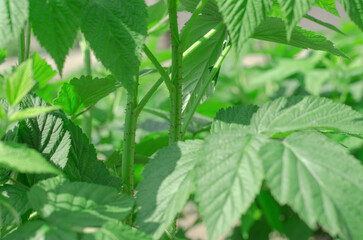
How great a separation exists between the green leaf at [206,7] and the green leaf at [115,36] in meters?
0.16

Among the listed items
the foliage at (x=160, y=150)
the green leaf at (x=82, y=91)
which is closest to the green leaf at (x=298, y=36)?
the foliage at (x=160, y=150)

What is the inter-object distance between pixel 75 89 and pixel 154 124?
453 millimetres

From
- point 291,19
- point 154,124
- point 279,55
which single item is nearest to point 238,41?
point 291,19

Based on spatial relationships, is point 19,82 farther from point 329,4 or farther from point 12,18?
point 329,4

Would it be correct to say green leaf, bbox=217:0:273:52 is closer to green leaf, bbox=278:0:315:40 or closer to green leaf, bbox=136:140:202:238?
green leaf, bbox=278:0:315:40

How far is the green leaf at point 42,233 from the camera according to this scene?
35 centimetres

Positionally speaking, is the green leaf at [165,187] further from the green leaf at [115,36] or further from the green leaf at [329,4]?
the green leaf at [329,4]

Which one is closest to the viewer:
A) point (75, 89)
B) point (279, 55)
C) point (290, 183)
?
point (290, 183)

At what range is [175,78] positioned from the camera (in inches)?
20.8

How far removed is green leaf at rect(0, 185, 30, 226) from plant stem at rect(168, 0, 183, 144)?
0.63 ft

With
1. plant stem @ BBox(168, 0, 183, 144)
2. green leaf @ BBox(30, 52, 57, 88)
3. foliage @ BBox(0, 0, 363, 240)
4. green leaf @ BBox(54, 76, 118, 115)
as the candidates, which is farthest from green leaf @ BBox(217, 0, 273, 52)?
green leaf @ BBox(30, 52, 57, 88)

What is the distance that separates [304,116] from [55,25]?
27 centimetres

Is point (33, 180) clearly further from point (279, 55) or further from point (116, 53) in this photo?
point (279, 55)

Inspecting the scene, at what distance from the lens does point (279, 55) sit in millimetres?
1706
